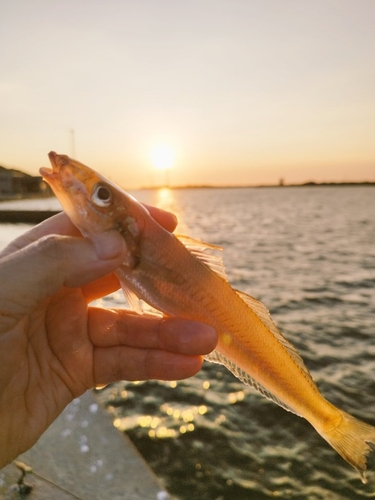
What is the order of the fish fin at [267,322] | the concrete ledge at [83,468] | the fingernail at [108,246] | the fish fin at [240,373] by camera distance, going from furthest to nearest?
the concrete ledge at [83,468], the fish fin at [240,373], the fish fin at [267,322], the fingernail at [108,246]

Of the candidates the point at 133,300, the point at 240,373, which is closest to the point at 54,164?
the point at 133,300

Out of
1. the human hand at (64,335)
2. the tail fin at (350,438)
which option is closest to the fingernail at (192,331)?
Answer: the human hand at (64,335)

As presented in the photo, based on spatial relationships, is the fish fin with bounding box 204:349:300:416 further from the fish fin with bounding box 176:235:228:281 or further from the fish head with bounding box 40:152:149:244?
the fish head with bounding box 40:152:149:244

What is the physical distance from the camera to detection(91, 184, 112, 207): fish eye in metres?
3.37

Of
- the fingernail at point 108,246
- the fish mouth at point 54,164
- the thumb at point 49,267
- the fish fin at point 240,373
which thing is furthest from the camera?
the fish fin at point 240,373

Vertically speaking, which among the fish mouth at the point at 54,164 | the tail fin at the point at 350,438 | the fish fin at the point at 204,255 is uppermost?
the fish mouth at the point at 54,164

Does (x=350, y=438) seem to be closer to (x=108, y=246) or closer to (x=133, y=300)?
(x=133, y=300)

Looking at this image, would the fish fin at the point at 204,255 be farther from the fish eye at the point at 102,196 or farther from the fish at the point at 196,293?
the fish eye at the point at 102,196

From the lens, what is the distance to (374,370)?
12477mm

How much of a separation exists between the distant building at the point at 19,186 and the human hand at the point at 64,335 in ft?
359

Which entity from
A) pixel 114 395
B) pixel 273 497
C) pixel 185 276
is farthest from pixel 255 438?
pixel 185 276

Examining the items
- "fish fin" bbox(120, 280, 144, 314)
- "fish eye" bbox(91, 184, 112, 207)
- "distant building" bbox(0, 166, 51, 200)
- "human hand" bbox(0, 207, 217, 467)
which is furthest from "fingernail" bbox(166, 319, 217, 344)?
"distant building" bbox(0, 166, 51, 200)

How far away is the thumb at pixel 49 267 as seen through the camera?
2.81 meters

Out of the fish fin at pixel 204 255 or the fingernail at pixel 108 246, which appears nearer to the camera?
the fingernail at pixel 108 246
